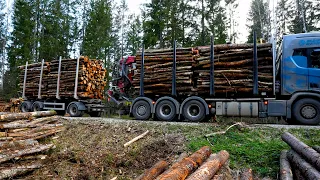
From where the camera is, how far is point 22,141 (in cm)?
700

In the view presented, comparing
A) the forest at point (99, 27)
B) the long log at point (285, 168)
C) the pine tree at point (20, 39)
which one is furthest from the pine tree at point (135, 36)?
the long log at point (285, 168)

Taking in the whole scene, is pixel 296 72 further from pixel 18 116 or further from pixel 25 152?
pixel 18 116

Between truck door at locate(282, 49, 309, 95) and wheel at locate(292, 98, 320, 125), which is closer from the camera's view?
wheel at locate(292, 98, 320, 125)

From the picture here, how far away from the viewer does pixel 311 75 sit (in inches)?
354

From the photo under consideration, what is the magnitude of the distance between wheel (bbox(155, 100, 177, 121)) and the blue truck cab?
11.7 ft

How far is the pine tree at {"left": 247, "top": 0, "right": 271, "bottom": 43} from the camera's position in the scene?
30531 millimetres

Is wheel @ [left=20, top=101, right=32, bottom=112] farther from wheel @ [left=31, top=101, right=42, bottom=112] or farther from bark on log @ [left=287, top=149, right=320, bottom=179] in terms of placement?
bark on log @ [left=287, top=149, right=320, bottom=179]

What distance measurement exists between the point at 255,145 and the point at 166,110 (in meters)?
4.61

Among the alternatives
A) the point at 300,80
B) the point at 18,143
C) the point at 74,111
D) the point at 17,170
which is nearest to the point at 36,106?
the point at 74,111

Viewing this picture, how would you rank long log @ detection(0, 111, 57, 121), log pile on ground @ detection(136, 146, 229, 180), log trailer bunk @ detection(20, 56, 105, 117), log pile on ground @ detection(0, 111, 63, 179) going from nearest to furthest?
log pile on ground @ detection(136, 146, 229, 180) < log pile on ground @ detection(0, 111, 63, 179) < long log @ detection(0, 111, 57, 121) < log trailer bunk @ detection(20, 56, 105, 117)

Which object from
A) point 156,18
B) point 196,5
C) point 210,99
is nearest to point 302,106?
point 210,99

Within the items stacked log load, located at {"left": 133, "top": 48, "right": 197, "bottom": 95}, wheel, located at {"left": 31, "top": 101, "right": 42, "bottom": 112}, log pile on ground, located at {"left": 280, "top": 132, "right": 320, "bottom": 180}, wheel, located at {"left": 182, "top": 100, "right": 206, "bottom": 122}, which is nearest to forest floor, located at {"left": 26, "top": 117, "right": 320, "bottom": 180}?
log pile on ground, located at {"left": 280, "top": 132, "right": 320, "bottom": 180}

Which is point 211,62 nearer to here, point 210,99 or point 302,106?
point 210,99

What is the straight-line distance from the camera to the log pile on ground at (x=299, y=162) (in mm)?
4379
